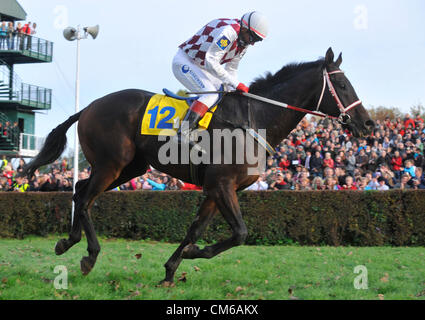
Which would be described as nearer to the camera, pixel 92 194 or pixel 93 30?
pixel 92 194

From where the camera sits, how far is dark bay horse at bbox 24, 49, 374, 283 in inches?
180

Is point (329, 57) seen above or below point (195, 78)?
above

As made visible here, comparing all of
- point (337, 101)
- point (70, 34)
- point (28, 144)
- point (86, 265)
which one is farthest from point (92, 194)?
point (28, 144)

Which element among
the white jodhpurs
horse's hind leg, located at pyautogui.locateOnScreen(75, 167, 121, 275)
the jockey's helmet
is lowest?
horse's hind leg, located at pyautogui.locateOnScreen(75, 167, 121, 275)

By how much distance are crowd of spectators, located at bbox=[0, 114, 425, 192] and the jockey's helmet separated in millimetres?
Answer: 5602

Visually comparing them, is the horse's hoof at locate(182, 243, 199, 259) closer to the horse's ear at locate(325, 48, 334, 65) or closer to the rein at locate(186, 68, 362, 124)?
the rein at locate(186, 68, 362, 124)

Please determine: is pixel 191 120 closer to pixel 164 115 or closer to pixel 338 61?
pixel 164 115

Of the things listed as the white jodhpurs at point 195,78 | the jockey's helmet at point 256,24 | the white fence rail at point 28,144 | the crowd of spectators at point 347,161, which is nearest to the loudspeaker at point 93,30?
the crowd of spectators at point 347,161

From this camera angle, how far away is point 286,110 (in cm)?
485

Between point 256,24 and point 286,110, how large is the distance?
2.99 feet

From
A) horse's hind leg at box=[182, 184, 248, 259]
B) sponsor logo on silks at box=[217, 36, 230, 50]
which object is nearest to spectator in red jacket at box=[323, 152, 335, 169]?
sponsor logo on silks at box=[217, 36, 230, 50]

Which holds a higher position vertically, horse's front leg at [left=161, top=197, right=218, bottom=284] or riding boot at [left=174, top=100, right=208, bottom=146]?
riding boot at [left=174, top=100, right=208, bottom=146]

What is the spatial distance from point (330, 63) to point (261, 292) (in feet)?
7.83
